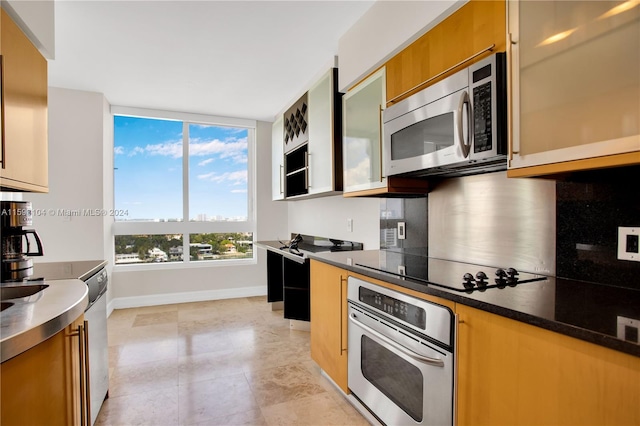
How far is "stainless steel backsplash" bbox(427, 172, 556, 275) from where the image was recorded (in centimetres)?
152

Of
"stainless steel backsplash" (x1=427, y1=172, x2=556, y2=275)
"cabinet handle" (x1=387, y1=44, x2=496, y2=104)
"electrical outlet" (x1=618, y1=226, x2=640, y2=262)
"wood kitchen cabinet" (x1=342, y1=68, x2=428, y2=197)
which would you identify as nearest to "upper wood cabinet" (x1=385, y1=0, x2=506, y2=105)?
"cabinet handle" (x1=387, y1=44, x2=496, y2=104)

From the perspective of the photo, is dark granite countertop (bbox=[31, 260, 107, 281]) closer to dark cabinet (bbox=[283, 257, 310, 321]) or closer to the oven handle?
the oven handle

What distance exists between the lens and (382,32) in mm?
2070

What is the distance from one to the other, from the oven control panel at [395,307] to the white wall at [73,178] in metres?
3.45

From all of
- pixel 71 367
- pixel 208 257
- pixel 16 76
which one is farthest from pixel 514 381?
pixel 208 257


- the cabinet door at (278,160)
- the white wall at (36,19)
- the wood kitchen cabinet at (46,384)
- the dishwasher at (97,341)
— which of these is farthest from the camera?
the cabinet door at (278,160)

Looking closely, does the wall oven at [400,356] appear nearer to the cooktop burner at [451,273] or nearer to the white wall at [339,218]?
the cooktop burner at [451,273]

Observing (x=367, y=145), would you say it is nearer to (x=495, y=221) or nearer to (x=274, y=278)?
(x=495, y=221)

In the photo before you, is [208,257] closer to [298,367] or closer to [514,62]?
[298,367]

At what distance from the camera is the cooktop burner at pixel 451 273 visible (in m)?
1.36

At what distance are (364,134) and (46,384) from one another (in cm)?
206

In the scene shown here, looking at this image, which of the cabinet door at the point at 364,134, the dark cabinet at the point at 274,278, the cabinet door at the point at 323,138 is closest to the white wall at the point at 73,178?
the dark cabinet at the point at 274,278

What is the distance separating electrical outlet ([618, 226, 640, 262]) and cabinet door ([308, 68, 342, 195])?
1.88 m

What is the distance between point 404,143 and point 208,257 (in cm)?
376
